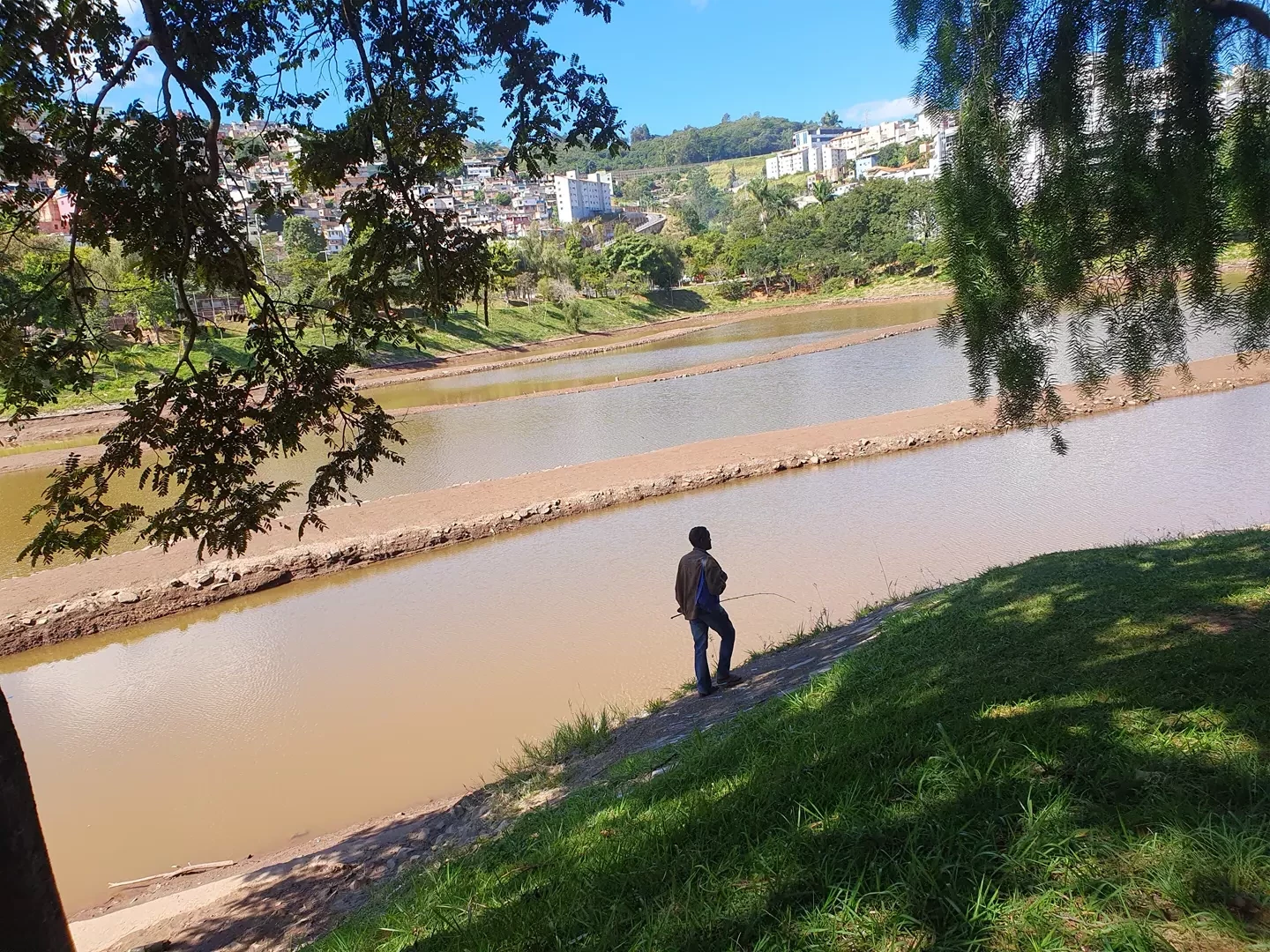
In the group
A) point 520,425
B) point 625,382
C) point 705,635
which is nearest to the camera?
point 705,635

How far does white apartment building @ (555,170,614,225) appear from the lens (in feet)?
547

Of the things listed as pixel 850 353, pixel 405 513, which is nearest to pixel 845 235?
pixel 850 353

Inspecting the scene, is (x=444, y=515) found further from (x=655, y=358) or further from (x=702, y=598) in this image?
(x=655, y=358)

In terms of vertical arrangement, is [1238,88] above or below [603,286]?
below

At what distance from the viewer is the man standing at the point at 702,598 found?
6816 millimetres

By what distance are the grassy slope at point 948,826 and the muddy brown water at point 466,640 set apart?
3.68 meters

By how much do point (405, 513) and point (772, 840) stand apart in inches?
548

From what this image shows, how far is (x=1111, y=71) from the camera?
3564 mm

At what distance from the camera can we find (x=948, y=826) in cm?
259

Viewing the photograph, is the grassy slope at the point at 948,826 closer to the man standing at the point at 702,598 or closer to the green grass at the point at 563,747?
the green grass at the point at 563,747

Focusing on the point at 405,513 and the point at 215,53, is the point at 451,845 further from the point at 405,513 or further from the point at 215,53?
the point at 405,513

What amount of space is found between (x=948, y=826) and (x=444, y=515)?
1386 cm

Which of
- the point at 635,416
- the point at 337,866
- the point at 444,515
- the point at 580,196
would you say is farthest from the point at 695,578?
the point at 580,196

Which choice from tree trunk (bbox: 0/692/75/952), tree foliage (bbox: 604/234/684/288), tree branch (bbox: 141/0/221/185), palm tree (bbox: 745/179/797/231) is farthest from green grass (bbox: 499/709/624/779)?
palm tree (bbox: 745/179/797/231)
